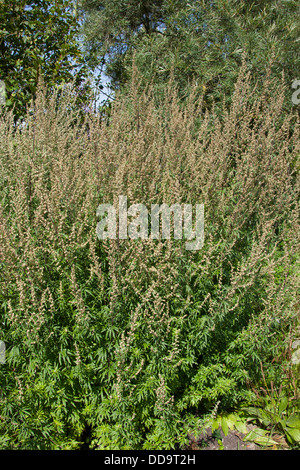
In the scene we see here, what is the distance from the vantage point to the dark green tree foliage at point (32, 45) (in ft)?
18.3

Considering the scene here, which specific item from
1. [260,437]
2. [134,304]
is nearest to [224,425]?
[260,437]

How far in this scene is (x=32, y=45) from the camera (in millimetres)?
5848

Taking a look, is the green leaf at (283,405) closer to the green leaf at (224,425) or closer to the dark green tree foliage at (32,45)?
the green leaf at (224,425)

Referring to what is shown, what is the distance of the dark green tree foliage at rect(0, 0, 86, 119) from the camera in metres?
5.57

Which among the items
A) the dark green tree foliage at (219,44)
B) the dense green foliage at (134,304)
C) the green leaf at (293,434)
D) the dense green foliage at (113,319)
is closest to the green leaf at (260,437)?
the dense green foliage at (134,304)

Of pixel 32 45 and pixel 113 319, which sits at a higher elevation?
pixel 32 45

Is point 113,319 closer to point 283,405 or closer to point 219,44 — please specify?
point 283,405

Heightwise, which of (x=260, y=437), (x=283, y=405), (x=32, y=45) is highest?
(x=32, y=45)

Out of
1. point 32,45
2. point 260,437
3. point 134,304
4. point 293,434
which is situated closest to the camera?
point 134,304

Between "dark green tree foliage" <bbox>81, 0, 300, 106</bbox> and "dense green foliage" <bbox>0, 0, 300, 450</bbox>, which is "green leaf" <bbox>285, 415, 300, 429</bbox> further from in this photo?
"dark green tree foliage" <bbox>81, 0, 300, 106</bbox>

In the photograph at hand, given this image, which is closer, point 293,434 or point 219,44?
point 293,434

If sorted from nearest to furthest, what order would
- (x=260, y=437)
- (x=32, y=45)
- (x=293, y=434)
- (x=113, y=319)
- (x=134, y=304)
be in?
(x=113, y=319)
(x=134, y=304)
(x=293, y=434)
(x=260, y=437)
(x=32, y=45)

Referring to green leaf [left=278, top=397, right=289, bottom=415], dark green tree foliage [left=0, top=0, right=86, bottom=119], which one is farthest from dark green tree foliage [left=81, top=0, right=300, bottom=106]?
green leaf [left=278, top=397, right=289, bottom=415]
